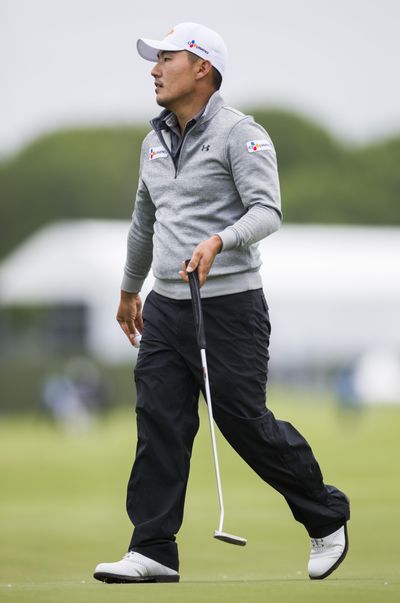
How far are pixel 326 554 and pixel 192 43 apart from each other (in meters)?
2.06

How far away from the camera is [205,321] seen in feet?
19.9

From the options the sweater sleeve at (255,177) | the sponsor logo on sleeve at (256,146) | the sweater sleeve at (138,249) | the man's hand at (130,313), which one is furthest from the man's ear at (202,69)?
the man's hand at (130,313)

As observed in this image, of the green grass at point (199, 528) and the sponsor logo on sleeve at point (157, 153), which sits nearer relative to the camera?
the green grass at point (199, 528)

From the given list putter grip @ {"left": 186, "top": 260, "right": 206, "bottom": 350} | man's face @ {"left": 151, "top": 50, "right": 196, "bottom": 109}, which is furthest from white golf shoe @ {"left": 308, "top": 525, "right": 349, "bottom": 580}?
man's face @ {"left": 151, "top": 50, "right": 196, "bottom": 109}

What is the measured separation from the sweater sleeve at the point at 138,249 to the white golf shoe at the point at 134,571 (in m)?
1.17

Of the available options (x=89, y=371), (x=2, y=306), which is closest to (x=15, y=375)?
(x=89, y=371)

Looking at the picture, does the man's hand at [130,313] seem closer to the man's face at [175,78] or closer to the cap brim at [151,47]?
the man's face at [175,78]

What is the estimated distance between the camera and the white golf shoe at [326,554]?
6.23 m

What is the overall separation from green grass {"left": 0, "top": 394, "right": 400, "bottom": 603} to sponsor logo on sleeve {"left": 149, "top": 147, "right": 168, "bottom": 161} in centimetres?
164

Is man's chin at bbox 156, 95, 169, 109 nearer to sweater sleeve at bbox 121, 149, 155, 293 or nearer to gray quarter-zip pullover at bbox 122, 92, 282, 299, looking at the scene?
gray quarter-zip pullover at bbox 122, 92, 282, 299

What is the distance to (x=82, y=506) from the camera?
12.2m

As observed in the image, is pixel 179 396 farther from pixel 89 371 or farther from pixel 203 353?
pixel 89 371

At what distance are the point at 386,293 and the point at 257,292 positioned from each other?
4318 cm

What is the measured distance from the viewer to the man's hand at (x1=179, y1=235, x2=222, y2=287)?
5.76m
